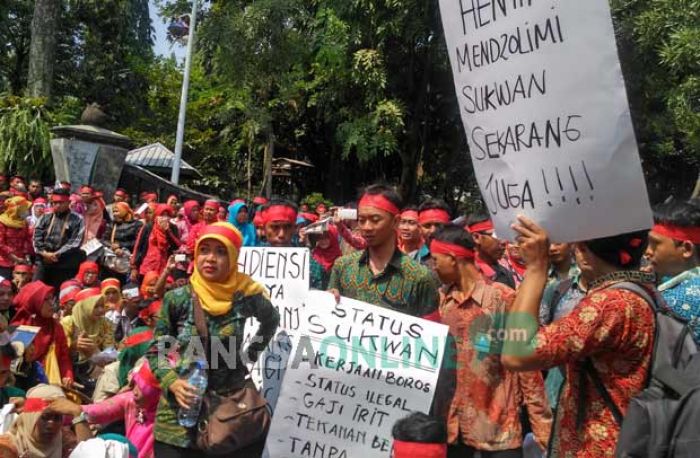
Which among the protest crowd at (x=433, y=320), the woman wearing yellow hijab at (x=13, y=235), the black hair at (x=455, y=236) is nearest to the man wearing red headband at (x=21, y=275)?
the woman wearing yellow hijab at (x=13, y=235)

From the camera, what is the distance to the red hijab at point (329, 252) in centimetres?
683

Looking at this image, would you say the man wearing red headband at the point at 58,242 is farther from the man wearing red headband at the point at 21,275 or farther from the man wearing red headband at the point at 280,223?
the man wearing red headband at the point at 280,223

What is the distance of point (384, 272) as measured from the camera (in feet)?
14.5

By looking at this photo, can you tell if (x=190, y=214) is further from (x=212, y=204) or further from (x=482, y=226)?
(x=482, y=226)

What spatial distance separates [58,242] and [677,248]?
837cm

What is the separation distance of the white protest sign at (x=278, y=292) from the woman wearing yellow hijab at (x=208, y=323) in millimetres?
801

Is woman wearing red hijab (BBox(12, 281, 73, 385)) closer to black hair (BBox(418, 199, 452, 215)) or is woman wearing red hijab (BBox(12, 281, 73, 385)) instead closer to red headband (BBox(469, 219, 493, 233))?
black hair (BBox(418, 199, 452, 215))

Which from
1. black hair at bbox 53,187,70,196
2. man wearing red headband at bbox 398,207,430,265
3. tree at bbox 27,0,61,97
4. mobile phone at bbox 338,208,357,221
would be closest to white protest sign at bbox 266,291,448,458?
man wearing red headband at bbox 398,207,430,265

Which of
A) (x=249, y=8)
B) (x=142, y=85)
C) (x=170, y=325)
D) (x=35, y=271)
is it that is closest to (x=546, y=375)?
(x=170, y=325)

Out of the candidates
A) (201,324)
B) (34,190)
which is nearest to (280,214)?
(201,324)

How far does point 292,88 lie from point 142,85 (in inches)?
470

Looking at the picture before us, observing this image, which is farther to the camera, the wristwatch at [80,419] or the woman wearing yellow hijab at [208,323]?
the wristwatch at [80,419]

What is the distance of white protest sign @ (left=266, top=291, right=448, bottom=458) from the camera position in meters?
4.28

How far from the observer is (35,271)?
407 inches
